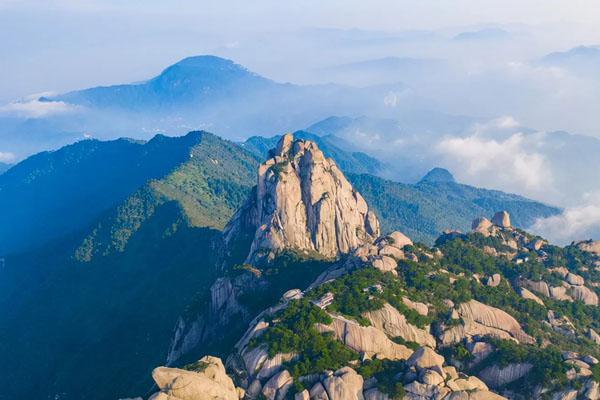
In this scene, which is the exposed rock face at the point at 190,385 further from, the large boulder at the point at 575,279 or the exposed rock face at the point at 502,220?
the exposed rock face at the point at 502,220

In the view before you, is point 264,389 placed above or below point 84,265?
above

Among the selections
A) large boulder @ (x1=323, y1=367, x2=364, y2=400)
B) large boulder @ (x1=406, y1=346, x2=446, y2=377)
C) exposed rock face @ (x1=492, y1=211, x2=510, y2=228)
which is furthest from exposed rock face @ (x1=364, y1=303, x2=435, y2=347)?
exposed rock face @ (x1=492, y1=211, x2=510, y2=228)

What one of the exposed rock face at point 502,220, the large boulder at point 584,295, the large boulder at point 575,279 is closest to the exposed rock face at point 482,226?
the exposed rock face at point 502,220

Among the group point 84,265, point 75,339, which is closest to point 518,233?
point 75,339

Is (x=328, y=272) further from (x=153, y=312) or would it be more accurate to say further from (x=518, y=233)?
(x=153, y=312)

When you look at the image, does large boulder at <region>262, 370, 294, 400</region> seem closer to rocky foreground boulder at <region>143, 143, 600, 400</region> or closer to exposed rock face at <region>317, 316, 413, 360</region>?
rocky foreground boulder at <region>143, 143, 600, 400</region>

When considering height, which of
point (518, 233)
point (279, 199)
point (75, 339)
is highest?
point (279, 199)

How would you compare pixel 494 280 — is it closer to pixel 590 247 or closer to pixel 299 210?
pixel 590 247
